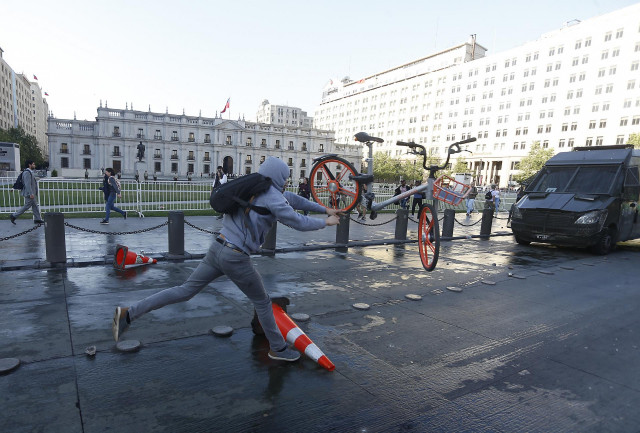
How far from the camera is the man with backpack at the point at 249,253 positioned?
3.30 metres

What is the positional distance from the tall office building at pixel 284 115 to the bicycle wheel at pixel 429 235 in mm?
152290

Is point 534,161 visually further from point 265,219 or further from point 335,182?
point 265,219

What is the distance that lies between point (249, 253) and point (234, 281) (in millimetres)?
312

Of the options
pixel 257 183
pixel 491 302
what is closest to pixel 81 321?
pixel 257 183

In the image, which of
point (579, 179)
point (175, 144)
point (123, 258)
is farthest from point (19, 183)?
point (175, 144)

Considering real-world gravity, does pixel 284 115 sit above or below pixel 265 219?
above

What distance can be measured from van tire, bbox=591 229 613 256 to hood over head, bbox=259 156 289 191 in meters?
11.1

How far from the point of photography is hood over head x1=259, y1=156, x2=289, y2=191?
3.45 meters

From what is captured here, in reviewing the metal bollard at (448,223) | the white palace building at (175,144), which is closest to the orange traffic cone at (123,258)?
the metal bollard at (448,223)

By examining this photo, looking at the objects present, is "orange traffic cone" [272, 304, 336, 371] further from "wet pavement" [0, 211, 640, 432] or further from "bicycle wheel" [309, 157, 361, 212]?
"bicycle wheel" [309, 157, 361, 212]

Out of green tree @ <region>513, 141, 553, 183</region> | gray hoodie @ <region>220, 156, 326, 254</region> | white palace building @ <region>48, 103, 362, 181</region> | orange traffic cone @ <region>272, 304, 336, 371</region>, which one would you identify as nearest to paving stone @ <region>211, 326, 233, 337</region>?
orange traffic cone @ <region>272, 304, 336, 371</region>

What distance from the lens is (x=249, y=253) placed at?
11.2 ft

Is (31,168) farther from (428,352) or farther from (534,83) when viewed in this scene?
(534,83)

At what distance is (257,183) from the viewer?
3266mm
